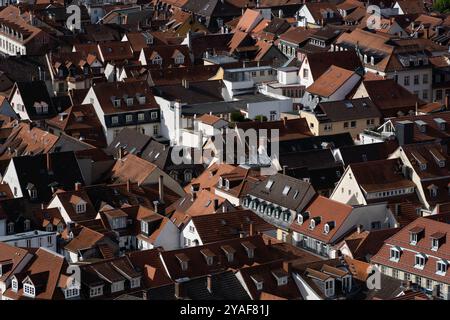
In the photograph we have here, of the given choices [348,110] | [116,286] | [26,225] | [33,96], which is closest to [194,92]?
[33,96]

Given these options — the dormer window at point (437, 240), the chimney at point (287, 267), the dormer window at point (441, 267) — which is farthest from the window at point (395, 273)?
the chimney at point (287, 267)

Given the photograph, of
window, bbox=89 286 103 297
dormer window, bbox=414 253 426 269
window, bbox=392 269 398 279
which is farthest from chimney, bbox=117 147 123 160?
dormer window, bbox=414 253 426 269

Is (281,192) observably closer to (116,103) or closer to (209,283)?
(209,283)

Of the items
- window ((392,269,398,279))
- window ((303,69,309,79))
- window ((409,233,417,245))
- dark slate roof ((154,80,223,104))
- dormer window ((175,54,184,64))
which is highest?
dormer window ((175,54,184,64))

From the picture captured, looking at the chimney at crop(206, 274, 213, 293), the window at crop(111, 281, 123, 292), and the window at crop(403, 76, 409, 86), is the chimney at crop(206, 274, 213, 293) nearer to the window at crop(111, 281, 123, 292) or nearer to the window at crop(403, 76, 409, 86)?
the window at crop(111, 281, 123, 292)

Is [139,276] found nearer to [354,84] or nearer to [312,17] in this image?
[354,84]
